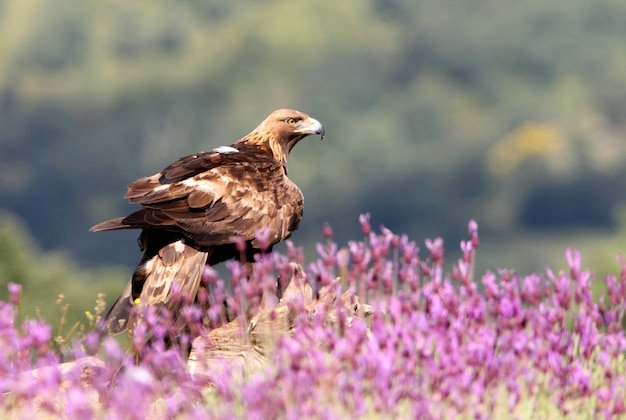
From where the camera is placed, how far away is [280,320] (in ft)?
28.6

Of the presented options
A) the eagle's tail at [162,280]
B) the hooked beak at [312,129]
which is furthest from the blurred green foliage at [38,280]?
the eagle's tail at [162,280]

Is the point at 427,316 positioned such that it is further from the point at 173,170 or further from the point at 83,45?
the point at 83,45

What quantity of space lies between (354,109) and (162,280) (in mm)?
147175

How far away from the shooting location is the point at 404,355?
18.3 feet

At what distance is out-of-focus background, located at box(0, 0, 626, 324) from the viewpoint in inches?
5615

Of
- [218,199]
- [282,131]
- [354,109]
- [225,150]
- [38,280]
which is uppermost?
[354,109]

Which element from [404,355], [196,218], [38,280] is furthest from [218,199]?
[38,280]

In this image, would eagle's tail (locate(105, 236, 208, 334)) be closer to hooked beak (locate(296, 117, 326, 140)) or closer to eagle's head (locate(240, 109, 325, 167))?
eagle's head (locate(240, 109, 325, 167))

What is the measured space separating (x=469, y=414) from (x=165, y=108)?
147469 millimetres

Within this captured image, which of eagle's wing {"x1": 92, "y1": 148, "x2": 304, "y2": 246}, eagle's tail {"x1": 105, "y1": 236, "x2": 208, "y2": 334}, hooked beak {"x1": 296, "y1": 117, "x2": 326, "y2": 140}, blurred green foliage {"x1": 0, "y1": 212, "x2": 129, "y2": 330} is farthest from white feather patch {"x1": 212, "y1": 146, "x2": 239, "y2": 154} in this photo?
blurred green foliage {"x1": 0, "y1": 212, "x2": 129, "y2": 330}

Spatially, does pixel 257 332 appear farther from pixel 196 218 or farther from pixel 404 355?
pixel 404 355

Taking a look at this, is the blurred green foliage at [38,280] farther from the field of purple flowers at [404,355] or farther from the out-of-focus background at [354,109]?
the out-of-focus background at [354,109]

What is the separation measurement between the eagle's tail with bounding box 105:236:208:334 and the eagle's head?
220cm

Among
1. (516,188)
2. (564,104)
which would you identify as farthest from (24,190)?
(564,104)
